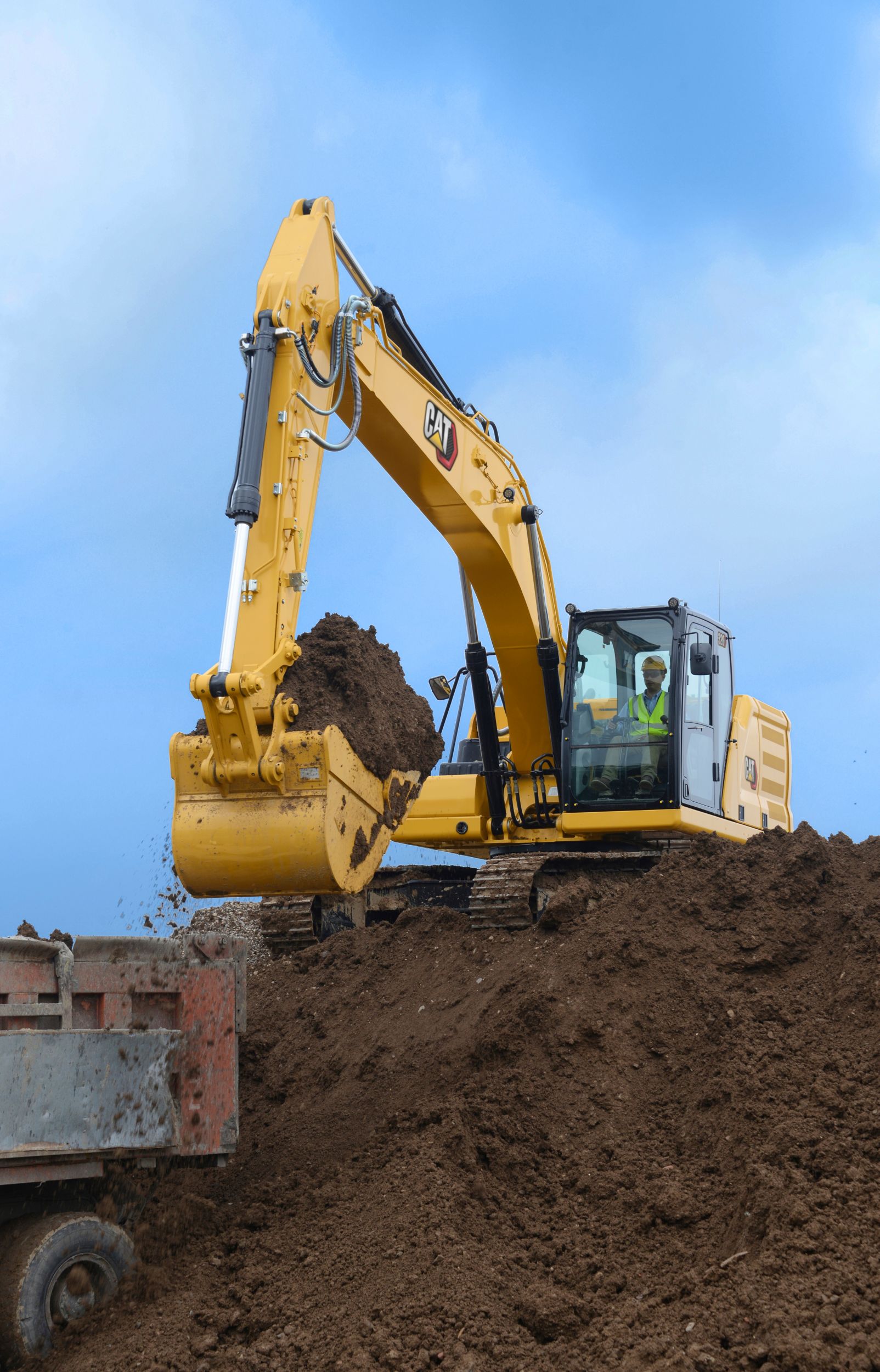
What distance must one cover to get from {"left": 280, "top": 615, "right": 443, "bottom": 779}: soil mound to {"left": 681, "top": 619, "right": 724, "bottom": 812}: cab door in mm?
2089

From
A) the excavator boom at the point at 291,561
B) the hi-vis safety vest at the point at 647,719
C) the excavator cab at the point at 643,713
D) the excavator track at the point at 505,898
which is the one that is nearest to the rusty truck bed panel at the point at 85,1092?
the excavator boom at the point at 291,561

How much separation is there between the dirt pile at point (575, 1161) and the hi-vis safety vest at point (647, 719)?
1040mm

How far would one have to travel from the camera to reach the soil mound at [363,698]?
6.63 meters

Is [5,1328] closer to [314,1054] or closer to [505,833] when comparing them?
[314,1054]

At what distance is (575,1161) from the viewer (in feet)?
18.3

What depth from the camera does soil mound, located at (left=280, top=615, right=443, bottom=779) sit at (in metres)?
6.63

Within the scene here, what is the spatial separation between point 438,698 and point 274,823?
3.90 m

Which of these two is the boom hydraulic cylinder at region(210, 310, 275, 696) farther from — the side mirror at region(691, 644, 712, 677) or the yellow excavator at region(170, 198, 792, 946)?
the side mirror at region(691, 644, 712, 677)

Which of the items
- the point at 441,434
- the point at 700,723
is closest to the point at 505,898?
the point at 700,723

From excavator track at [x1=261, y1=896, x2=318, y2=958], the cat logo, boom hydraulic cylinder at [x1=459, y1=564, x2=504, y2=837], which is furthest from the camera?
boom hydraulic cylinder at [x1=459, y1=564, x2=504, y2=837]

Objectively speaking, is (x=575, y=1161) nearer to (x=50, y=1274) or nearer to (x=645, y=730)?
(x=50, y=1274)

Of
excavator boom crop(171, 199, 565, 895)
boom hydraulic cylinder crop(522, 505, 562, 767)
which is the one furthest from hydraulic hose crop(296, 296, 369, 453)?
boom hydraulic cylinder crop(522, 505, 562, 767)

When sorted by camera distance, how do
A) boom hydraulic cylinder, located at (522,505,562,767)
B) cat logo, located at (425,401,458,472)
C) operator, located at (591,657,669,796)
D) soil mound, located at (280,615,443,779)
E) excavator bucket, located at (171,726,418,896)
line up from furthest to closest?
boom hydraulic cylinder, located at (522,505,562,767)
operator, located at (591,657,669,796)
cat logo, located at (425,401,458,472)
soil mound, located at (280,615,443,779)
excavator bucket, located at (171,726,418,896)

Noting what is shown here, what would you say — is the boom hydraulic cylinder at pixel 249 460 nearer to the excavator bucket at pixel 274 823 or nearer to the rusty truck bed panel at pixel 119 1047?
the excavator bucket at pixel 274 823
